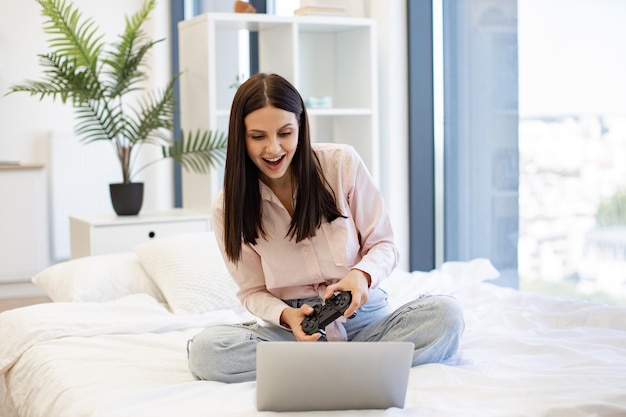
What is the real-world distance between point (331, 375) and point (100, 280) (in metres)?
1.43

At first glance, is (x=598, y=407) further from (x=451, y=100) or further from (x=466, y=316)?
(x=451, y=100)

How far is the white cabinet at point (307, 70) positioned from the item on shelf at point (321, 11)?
0.05m

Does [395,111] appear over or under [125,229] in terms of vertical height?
over

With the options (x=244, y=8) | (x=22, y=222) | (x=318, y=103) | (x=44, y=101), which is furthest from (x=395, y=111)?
(x=44, y=101)

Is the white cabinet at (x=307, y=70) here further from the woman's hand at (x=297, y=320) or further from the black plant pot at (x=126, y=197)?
the woman's hand at (x=297, y=320)

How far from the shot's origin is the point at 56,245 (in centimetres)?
575

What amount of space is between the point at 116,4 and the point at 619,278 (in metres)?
3.84

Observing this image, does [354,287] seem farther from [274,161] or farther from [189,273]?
[189,273]

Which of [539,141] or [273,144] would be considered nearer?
[273,144]

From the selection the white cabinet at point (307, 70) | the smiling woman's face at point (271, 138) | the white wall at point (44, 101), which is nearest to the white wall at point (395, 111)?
the white cabinet at point (307, 70)

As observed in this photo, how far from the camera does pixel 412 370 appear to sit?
6.32 feet

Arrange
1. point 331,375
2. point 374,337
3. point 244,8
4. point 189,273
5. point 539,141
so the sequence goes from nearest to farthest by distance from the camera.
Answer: point 331,375, point 374,337, point 189,273, point 539,141, point 244,8

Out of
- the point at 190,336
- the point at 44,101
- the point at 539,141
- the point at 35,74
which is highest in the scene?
the point at 35,74

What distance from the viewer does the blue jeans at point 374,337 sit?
193 cm
